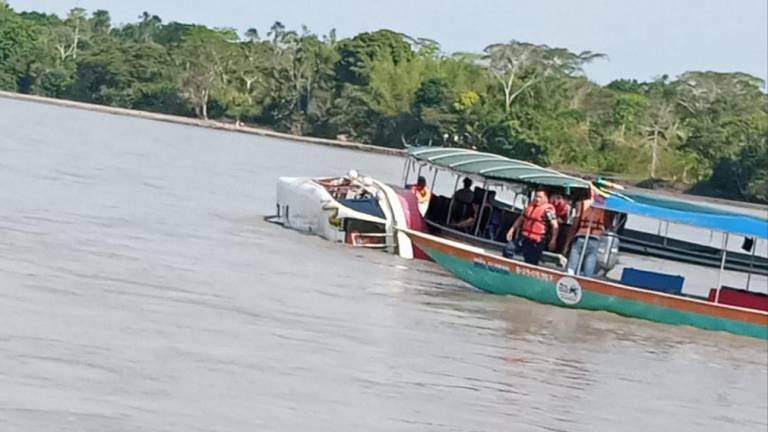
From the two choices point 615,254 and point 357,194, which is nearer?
point 615,254

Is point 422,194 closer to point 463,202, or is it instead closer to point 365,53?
point 463,202

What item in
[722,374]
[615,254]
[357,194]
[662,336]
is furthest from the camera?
[357,194]

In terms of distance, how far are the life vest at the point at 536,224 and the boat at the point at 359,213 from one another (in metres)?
3.54

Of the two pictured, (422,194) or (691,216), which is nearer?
(691,216)

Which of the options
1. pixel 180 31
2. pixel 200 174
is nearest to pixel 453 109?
pixel 200 174

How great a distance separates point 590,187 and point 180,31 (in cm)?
13376

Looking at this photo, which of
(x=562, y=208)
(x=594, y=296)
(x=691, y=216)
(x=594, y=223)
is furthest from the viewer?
(x=562, y=208)

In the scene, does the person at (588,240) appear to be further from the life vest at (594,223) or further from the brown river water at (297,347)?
the brown river water at (297,347)

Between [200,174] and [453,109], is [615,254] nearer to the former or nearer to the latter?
[200,174]

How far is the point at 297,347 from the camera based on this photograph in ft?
48.5

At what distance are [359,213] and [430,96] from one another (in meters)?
72.1

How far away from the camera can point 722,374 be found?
17047 millimetres

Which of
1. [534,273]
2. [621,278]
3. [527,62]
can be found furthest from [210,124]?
[534,273]

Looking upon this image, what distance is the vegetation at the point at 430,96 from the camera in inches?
3474
